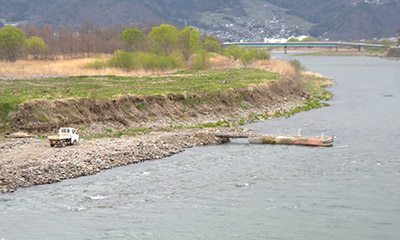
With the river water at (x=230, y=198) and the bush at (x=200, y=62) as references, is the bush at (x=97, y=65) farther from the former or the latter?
the river water at (x=230, y=198)

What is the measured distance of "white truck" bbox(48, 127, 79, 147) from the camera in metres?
41.1

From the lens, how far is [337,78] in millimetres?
118562

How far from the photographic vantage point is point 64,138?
4128 cm

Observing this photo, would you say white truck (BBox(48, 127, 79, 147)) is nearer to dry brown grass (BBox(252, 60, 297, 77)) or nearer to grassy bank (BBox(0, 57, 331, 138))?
grassy bank (BBox(0, 57, 331, 138))

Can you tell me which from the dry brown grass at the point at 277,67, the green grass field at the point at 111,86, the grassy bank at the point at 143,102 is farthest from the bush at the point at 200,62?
the grassy bank at the point at 143,102

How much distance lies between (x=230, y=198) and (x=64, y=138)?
14.9 metres

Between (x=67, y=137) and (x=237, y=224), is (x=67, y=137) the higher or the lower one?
the higher one

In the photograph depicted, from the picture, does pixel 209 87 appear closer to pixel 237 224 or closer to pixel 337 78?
pixel 237 224

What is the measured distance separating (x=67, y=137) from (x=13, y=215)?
12.7m

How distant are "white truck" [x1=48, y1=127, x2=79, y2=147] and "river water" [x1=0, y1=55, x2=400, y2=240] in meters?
5.53

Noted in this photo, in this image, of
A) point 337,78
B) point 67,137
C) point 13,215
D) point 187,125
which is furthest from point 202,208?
point 337,78

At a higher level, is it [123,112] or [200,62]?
[200,62]

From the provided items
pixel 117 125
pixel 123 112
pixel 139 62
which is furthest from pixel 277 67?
pixel 117 125

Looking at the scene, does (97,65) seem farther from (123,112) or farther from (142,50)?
(123,112)
